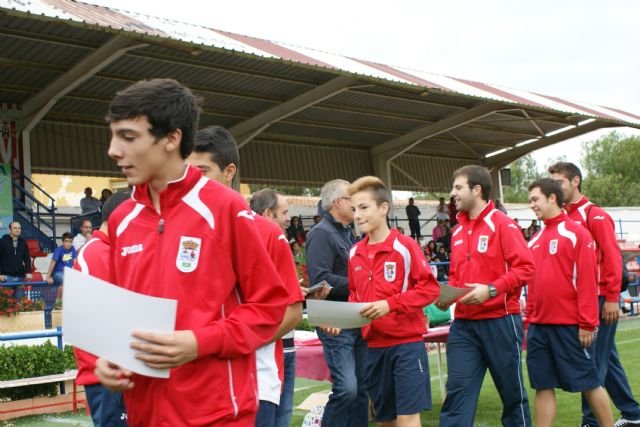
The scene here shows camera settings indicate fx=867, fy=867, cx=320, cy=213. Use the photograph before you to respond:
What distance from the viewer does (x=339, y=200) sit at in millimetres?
6695

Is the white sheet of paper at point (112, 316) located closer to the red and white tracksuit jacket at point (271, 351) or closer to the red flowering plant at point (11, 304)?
the red and white tracksuit jacket at point (271, 351)

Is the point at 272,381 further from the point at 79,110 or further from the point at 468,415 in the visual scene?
the point at 79,110

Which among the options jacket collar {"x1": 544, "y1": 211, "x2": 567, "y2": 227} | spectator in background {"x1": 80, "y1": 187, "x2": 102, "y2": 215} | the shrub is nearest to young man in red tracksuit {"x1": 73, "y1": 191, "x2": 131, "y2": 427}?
jacket collar {"x1": 544, "y1": 211, "x2": 567, "y2": 227}

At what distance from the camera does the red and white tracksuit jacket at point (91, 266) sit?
13.1 feet

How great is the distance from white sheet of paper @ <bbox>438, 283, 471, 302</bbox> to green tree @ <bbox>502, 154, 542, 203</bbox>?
98.1 m

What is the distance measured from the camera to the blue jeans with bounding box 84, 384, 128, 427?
13.7ft

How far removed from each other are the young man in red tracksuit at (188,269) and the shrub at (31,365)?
7099 millimetres

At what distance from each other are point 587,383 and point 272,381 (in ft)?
11.5

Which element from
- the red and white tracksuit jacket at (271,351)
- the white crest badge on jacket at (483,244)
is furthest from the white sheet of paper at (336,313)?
the red and white tracksuit jacket at (271,351)

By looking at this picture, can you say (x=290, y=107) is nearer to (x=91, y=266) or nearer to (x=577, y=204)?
(x=577, y=204)

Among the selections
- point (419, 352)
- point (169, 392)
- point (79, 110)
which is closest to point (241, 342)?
point (169, 392)

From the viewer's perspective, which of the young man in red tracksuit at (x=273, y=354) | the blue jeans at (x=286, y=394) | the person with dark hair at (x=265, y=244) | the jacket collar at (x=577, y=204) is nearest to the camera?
the young man in red tracksuit at (x=273, y=354)

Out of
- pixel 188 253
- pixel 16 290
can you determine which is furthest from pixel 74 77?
pixel 188 253

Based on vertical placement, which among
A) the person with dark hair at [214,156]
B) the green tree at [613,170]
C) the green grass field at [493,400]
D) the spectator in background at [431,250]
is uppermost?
the green tree at [613,170]
